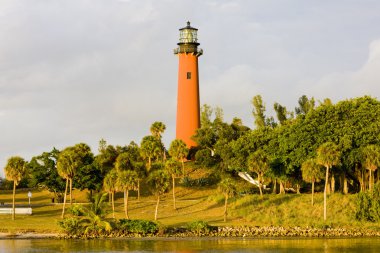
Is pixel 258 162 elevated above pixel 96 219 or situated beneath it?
elevated above

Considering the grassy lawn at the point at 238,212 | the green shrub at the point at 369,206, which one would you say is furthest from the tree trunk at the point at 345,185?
the green shrub at the point at 369,206

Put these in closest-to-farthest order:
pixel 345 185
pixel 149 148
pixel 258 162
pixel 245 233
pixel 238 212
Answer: pixel 245 233, pixel 238 212, pixel 345 185, pixel 258 162, pixel 149 148

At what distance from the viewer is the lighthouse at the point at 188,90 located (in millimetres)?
113125

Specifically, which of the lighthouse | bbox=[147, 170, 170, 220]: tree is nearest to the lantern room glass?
the lighthouse

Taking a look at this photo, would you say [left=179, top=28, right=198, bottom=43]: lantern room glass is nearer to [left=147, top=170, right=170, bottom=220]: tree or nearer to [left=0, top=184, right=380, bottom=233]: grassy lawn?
[left=0, top=184, right=380, bottom=233]: grassy lawn

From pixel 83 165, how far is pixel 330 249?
41.7 m

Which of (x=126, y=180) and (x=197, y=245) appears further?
(x=126, y=180)

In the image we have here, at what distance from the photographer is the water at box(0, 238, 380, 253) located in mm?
61688

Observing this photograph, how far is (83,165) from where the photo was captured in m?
95.5

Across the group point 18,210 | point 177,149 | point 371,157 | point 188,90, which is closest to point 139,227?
point 18,210

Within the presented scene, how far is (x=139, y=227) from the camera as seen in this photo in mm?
73000

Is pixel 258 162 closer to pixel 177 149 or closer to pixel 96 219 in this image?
pixel 177 149

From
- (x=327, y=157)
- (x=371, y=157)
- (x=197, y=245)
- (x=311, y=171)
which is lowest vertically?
(x=197, y=245)

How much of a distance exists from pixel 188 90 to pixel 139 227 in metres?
42.9
